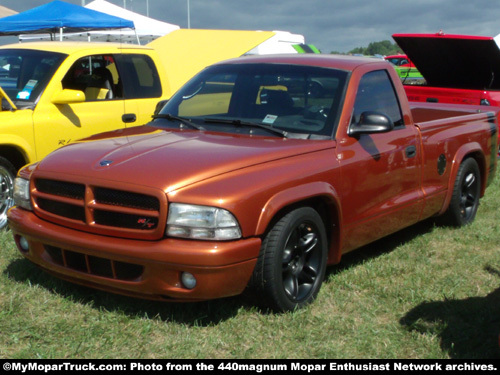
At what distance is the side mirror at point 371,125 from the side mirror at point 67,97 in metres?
2.83

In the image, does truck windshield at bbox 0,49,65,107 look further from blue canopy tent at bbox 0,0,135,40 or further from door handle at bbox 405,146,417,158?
blue canopy tent at bbox 0,0,135,40

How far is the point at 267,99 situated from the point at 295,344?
1.90 meters

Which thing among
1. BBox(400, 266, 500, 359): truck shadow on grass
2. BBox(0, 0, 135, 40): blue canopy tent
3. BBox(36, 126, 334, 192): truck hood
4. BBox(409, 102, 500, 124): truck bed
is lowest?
BBox(400, 266, 500, 359): truck shadow on grass

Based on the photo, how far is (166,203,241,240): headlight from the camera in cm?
375

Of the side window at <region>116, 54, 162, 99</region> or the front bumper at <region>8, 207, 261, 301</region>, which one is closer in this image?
the front bumper at <region>8, 207, 261, 301</region>

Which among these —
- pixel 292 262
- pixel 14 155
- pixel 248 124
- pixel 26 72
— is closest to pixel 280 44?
pixel 26 72

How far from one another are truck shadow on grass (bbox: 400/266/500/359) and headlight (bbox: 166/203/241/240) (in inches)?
53.4

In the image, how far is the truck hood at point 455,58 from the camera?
962 cm

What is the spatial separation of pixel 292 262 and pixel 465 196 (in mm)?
3079

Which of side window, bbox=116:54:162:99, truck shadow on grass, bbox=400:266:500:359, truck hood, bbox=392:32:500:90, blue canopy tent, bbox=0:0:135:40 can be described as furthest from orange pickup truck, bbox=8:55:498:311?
blue canopy tent, bbox=0:0:135:40

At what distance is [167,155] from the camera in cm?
417

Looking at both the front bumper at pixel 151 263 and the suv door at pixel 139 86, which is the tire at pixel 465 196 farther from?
the suv door at pixel 139 86

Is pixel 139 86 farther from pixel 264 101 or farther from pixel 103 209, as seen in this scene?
pixel 103 209

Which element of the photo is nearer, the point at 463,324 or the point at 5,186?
the point at 463,324
